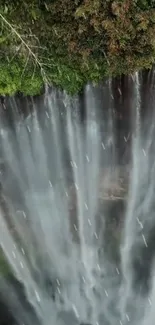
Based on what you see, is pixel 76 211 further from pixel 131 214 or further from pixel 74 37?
pixel 74 37

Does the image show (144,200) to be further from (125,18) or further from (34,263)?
(125,18)

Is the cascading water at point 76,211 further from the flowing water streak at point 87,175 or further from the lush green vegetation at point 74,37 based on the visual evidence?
the lush green vegetation at point 74,37

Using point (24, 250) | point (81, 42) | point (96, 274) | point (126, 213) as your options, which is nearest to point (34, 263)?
point (24, 250)

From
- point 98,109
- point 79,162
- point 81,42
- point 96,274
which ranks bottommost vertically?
point 96,274

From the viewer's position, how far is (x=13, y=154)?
8.45 meters

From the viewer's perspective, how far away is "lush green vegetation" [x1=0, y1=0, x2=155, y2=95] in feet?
21.6

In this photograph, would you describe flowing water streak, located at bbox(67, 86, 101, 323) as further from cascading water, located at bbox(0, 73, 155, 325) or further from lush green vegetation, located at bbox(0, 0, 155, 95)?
lush green vegetation, located at bbox(0, 0, 155, 95)

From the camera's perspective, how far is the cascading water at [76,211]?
8.23 metres

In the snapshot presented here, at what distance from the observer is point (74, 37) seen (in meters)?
6.90

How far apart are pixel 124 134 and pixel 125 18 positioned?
216 cm

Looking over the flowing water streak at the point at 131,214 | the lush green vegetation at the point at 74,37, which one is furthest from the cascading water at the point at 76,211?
the lush green vegetation at the point at 74,37

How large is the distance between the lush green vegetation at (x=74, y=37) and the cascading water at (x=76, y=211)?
693mm

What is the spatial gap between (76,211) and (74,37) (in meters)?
2.96

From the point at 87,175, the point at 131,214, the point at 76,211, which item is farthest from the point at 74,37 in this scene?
the point at 131,214
